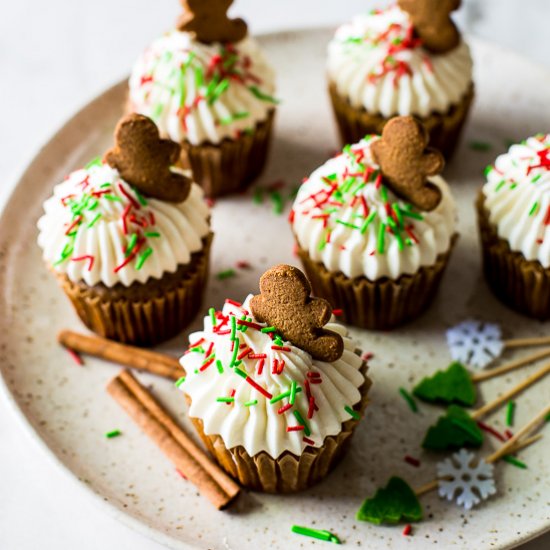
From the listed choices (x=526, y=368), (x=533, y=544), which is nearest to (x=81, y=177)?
(x=526, y=368)

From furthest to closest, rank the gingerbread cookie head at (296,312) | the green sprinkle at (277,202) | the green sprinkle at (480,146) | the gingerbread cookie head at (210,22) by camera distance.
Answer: the green sprinkle at (480,146)
the green sprinkle at (277,202)
the gingerbread cookie head at (210,22)
the gingerbread cookie head at (296,312)

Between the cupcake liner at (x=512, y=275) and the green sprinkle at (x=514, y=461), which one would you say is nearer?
the green sprinkle at (x=514, y=461)

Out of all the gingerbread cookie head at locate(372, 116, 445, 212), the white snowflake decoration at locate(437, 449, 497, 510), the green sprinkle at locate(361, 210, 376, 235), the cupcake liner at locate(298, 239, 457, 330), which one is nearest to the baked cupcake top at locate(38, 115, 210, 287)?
the cupcake liner at locate(298, 239, 457, 330)

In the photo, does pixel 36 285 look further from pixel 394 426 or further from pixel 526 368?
pixel 526 368

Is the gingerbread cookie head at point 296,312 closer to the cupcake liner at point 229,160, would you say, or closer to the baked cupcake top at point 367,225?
the baked cupcake top at point 367,225

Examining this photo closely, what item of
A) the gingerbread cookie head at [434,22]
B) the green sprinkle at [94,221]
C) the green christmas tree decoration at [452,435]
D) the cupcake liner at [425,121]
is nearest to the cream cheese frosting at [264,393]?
the green christmas tree decoration at [452,435]

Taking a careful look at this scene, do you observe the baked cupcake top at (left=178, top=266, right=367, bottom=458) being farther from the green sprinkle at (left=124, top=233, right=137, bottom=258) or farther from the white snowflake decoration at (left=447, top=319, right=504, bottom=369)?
the white snowflake decoration at (left=447, top=319, right=504, bottom=369)
